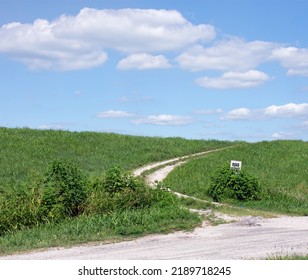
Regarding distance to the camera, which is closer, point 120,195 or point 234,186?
point 120,195

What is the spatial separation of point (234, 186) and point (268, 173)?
9.97 m

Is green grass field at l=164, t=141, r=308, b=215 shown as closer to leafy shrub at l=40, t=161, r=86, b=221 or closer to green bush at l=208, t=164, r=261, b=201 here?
green bush at l=208, t=164, r=261, b=201

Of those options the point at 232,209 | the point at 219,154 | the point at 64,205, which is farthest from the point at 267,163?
the point at 64,205

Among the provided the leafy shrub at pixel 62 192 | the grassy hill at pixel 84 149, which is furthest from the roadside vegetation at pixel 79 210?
the grassy hill at pixel 84 149

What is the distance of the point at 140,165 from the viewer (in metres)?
36.3

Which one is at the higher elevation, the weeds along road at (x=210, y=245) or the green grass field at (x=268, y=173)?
the green grass field at (x=268, y=173)

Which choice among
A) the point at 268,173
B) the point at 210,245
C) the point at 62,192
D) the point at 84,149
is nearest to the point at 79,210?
the point at 62,192

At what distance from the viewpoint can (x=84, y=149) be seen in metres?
41.9

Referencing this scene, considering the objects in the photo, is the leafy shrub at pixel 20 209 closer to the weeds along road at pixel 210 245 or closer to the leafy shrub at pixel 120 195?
the leafy shrub at pixel 120 195

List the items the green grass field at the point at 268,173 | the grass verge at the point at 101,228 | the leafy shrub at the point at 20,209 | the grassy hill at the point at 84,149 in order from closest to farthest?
the grass verge at the point at 101,228 < the leafy shrub at the point at 20,209 < the green grass field at the point at 268,173 < the grassy hill at the point at 84,149

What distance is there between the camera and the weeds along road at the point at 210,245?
12547 millimetres

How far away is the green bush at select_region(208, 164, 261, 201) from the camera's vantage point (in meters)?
23.2

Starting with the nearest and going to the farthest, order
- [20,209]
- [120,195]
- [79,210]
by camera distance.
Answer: [20,209]
[79,210]
[120,195]

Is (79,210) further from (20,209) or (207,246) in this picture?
(207,246)
